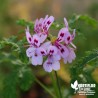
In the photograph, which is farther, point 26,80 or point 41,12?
point 41,12

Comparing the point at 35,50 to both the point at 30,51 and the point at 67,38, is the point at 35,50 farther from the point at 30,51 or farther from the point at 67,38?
the point at 67,38

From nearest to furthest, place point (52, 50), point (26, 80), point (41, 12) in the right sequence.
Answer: point (52, 50) → point (26, 80) → point (41, 12)

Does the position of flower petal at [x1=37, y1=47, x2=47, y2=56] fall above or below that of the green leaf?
below

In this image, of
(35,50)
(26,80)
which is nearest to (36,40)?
(35,50)

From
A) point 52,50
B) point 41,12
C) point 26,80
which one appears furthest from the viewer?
point 41,12

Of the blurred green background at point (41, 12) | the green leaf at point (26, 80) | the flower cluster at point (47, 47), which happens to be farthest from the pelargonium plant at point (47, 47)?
the blurred green background at point (41, 12)

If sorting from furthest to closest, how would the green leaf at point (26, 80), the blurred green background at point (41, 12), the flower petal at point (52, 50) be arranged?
the blurred green background at point (41, 12) → the green leaf at point (26, 80) → the flower petal at point (52, 50)

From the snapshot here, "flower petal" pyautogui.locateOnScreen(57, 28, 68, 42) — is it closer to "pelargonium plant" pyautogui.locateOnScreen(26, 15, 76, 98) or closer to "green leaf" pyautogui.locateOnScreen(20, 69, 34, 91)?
"pelargonium plant" pyautogui.locateOnScreen(26, 15, 76, 98)

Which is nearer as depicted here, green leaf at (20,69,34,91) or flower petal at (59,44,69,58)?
flower petal at (59,44,69,58)

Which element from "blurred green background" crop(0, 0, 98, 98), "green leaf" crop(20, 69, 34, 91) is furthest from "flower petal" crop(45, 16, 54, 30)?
"blurred green background" crop(0, 0, 98, 98)

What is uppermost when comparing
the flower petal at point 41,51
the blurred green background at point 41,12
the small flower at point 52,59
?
the blurred green background at point 41,12

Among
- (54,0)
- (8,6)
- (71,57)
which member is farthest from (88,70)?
(54,0)

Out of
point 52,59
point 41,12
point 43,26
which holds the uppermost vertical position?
point 41,12

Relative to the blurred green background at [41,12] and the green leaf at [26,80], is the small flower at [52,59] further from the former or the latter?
the blurred green background at [41,12]
